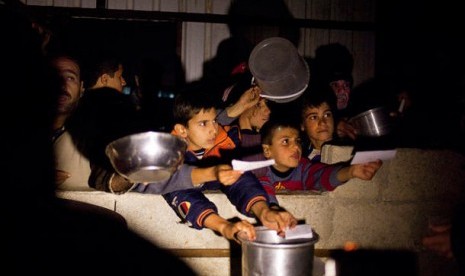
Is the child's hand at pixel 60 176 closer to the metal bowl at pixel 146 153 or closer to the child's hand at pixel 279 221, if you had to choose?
the metal bowl at pixel 146 153

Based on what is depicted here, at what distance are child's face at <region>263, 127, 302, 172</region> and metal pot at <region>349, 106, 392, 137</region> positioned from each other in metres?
0.75

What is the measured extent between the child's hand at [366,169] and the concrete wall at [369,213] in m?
0.31

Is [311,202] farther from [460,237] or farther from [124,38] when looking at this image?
[124,38]

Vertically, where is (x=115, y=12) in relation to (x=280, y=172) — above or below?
above

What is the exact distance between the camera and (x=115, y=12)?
253 inches

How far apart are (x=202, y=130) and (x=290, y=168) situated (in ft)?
3.45

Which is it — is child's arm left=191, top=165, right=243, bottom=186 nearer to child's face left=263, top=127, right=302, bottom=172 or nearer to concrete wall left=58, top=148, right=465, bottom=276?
concrete wall left=58, top=148, right=465, bottom=276

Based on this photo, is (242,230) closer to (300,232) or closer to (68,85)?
(300,232)

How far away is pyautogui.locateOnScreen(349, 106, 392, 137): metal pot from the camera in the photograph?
12.7 ft

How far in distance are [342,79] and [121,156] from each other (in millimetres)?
4009

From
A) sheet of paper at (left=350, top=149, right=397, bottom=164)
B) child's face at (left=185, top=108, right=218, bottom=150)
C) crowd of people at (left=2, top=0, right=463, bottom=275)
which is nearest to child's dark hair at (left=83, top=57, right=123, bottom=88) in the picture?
crowd of people at (left=2, top=0, right=463, bottom=275)

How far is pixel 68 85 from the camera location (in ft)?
12.6

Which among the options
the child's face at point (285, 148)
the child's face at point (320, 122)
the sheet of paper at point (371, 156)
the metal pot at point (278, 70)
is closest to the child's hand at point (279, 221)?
the sheet of paper at point (371, 156)

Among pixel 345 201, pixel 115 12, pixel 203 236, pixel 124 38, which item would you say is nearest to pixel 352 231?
pixel 345 201
